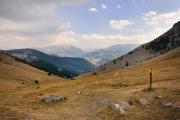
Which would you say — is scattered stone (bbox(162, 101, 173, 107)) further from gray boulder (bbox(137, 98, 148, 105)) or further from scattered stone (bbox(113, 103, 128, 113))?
scattered stone (bbox(113, 103, 128, 113))

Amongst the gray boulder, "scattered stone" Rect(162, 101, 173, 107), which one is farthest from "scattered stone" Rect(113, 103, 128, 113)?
"scattered stone" Rect(162, 101, 173, 107)

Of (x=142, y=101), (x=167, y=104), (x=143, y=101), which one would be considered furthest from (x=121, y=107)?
(x=167, y=104)

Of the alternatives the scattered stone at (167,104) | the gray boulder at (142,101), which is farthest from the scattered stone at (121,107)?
the scattered stone at (167,104)

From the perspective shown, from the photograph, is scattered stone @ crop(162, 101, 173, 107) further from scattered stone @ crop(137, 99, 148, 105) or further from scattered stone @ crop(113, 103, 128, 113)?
scattered stone @ crop(113, 103, 128, 113)

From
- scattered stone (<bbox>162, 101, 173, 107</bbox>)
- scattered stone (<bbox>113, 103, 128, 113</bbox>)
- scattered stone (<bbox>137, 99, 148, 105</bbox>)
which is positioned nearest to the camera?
scattered stone (<bbox>113, 103, 128, 113</bbox>)

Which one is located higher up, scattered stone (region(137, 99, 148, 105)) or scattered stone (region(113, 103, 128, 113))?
scattered stone (region(137, 99, 148, 105))

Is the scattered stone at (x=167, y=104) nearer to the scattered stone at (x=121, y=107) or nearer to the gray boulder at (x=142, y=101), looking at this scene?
the gray boulder at (x=142, y=101)

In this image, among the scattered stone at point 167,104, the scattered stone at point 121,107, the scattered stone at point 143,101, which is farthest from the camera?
the scattered stone at point 143,101

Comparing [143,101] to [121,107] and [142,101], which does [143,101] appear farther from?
[121,107]

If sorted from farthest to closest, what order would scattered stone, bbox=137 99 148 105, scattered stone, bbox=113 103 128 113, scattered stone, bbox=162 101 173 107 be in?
scattered stone, bbox=137 99 148 105, scattered stone, bbox=162 101 173 107, scattered stone, bbox=113 103 128 113

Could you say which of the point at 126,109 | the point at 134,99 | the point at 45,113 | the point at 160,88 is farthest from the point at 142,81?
the point at 45,113

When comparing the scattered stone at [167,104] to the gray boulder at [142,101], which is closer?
the scattered stone at [167,104]

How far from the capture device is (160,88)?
179 ft

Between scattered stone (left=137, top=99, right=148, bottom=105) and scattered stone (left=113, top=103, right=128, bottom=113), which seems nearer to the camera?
scattered stone (left=113, top=103, right=128, bottom=113)
